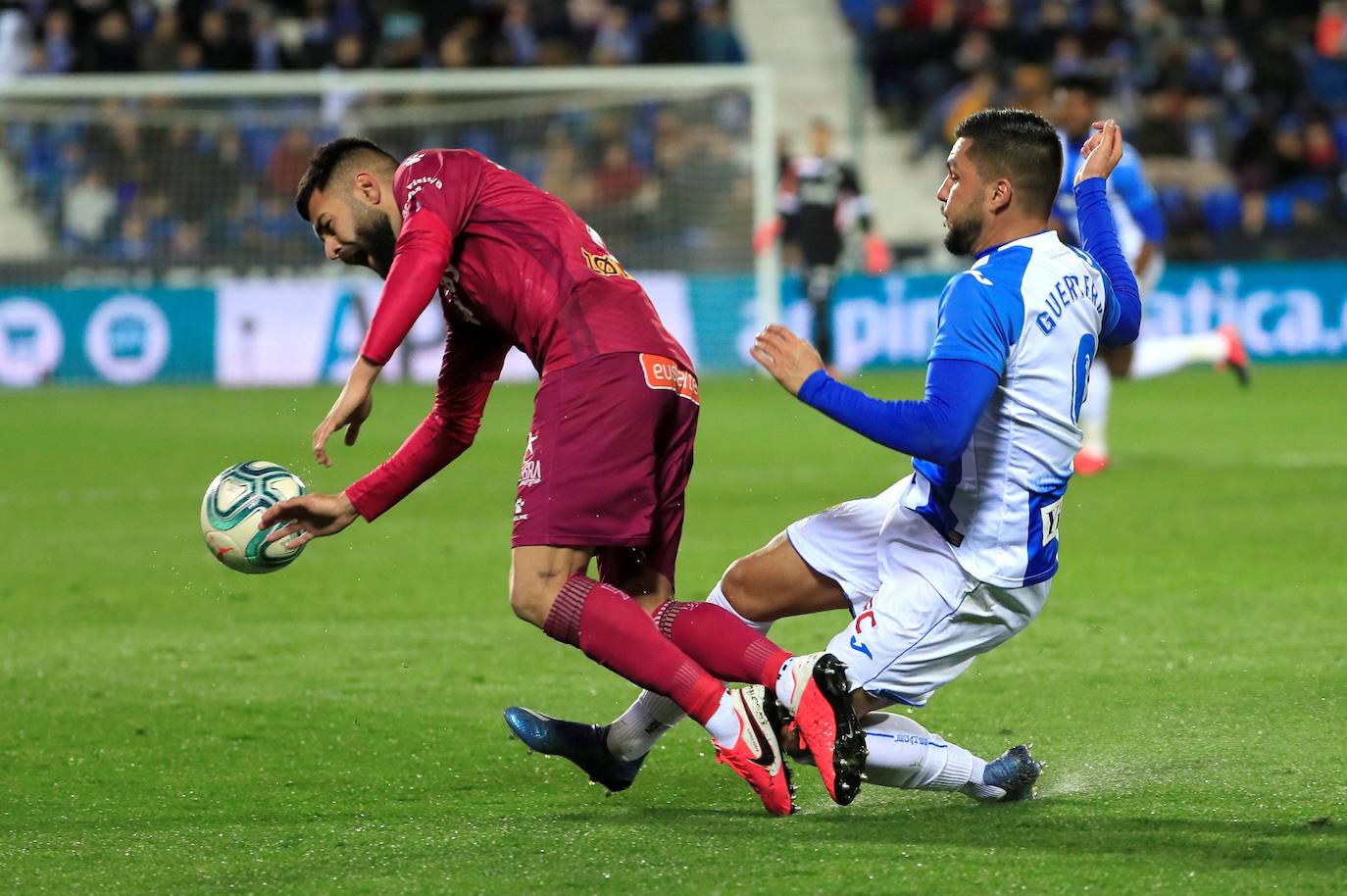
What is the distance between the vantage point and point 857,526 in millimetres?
4652

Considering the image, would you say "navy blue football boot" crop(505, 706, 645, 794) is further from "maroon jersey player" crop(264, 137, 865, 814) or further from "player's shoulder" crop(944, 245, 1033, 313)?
"player's shoulder" crop(944, 245, 1033, 313)

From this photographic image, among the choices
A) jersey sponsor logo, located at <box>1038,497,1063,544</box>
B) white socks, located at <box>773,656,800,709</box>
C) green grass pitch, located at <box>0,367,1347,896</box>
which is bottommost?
green grass pitch, located at <box>0,367,1347,896</box>

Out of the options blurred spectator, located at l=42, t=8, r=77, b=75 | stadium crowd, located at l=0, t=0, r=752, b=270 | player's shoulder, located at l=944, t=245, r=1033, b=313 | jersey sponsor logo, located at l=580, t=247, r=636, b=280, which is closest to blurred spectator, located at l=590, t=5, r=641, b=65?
stadium crowd, located at l=0, t=0, r=752, b=270

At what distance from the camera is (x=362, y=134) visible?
63.5 feet

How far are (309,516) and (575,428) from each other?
2.30ft

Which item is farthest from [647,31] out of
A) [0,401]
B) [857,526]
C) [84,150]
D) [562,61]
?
[857,526]

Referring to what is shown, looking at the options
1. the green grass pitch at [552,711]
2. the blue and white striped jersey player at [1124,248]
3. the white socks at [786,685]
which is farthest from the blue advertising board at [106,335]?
the white socks at [786,685]

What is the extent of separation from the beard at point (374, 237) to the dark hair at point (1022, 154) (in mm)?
1409

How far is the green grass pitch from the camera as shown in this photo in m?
4.04

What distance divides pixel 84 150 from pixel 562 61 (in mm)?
5503

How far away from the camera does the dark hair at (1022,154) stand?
4.39 m

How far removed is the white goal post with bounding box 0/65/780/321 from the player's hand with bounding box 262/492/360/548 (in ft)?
46.5

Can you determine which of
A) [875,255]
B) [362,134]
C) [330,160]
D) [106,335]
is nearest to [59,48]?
[106,335]

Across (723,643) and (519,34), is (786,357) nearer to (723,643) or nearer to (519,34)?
(723,643)
